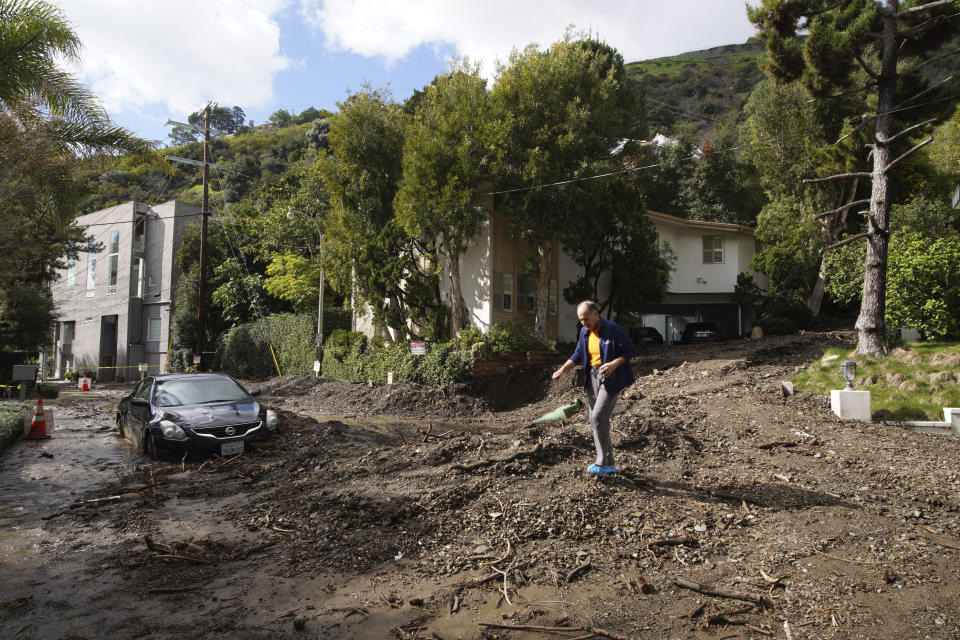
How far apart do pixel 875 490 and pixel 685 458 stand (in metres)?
1.90

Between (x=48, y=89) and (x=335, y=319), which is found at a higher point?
(x=48, y=89)

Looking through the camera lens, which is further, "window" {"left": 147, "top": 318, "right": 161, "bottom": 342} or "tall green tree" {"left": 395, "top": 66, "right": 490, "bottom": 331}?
"window" {"left": 147, "top": 318, "right": 161, "bottom": 342}

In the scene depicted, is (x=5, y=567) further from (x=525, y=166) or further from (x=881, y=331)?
(x=525, y=166)

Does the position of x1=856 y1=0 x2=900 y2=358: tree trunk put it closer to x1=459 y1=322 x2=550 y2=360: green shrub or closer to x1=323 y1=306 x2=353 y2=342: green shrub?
x1=459 y1=322 x2=550 y2=360: green shrub

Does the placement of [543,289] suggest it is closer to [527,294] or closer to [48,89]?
[527,294]

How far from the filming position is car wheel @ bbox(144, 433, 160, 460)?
9492mm

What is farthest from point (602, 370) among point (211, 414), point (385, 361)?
point (385, 361)

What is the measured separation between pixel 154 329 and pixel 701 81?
123 m

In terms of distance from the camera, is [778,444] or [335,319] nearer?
[778,444]

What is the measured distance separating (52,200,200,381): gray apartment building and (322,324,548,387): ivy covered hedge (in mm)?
19992

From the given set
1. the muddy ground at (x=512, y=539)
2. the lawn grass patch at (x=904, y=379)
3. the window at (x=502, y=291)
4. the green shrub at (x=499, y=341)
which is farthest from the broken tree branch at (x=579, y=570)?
the window at (x=502, y=291)

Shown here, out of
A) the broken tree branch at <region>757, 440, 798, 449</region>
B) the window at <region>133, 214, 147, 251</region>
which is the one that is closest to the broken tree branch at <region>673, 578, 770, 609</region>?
the broken tree branch at <region>757, 440, 798, 449</region>

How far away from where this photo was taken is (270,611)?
13.4 ft

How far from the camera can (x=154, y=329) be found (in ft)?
126
